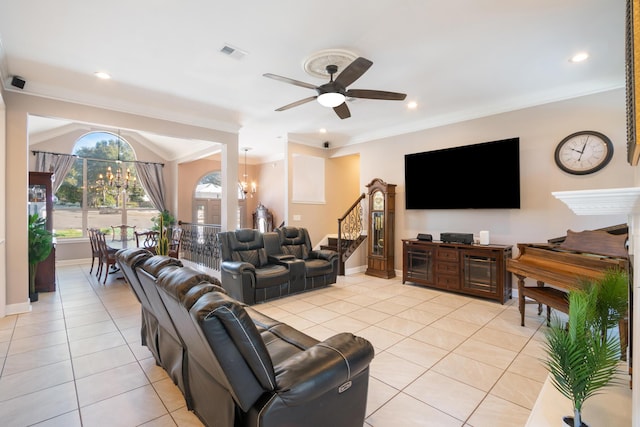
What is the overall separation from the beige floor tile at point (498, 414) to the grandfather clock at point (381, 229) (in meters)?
3.77

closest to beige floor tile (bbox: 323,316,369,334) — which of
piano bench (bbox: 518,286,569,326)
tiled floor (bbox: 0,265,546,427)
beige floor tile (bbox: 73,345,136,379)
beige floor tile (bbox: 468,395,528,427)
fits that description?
tiled floor (bbox: 0,265,546,427)

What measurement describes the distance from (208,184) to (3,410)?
26.1 feet

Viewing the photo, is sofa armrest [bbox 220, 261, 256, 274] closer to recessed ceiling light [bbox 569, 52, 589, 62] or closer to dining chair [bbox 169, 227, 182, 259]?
dining chair [bbox 169, 227, 182, 259]

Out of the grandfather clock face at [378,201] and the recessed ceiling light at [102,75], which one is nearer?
the recessed ceiling light at [102,75]

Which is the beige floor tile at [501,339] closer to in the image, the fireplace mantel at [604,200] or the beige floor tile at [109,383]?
the fireplace mantel at [604,200]

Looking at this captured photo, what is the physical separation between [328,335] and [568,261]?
2595 millimetres

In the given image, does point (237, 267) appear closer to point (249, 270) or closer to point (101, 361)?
point (249, 270)

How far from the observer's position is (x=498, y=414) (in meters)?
1.98

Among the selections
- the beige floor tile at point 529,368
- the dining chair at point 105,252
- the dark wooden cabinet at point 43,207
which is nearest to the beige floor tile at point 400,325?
the beige floor tile at point 529,368

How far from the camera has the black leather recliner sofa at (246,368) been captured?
4.11 ft

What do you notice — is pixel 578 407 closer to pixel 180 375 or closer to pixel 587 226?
pixel 180 375

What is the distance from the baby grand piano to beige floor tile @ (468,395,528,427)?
1232 millimetres

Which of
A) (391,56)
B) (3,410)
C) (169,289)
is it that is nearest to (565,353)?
(169,289)

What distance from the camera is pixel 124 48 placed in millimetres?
3051
